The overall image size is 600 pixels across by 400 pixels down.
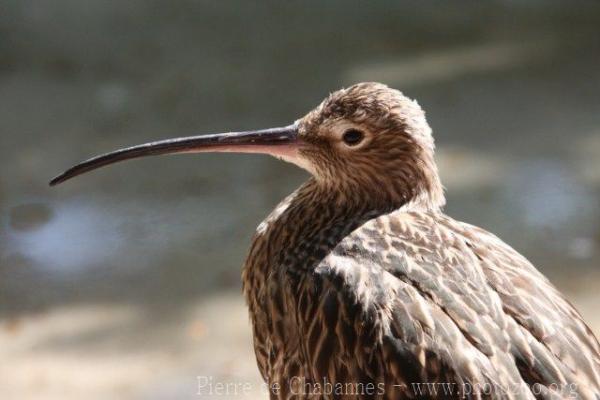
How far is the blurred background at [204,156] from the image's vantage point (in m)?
2.46

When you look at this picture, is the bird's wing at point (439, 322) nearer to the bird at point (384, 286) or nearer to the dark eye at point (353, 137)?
the bird at point (384, 286)

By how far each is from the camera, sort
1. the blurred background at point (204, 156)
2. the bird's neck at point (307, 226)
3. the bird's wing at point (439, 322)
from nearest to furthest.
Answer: the bird's wing at point (439, 322) < the bird's neck at point (307, 226) < the blurred background at point (204, 156)

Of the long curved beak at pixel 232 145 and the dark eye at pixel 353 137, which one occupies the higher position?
the long curved beak at pixel 232 145

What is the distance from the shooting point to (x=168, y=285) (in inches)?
103

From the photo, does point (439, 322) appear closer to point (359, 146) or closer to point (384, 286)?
point (384, 286)

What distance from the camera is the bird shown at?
1515 millimetres

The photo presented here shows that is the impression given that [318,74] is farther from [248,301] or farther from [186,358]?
[248,301]

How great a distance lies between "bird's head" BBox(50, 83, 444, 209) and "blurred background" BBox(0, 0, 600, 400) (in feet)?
2.28

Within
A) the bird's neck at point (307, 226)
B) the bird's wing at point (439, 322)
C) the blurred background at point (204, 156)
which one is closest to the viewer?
the bird's wing at point (439, 322)

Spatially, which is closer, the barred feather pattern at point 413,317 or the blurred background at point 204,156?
the barred feather pattern at point 413,317

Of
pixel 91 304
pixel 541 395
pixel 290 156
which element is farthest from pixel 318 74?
pixel 541 395

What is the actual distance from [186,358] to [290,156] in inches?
29.4

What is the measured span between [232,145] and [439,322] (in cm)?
56

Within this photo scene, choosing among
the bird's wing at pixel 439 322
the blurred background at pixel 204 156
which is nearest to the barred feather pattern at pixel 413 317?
the bird's wing at pixel 439 322
